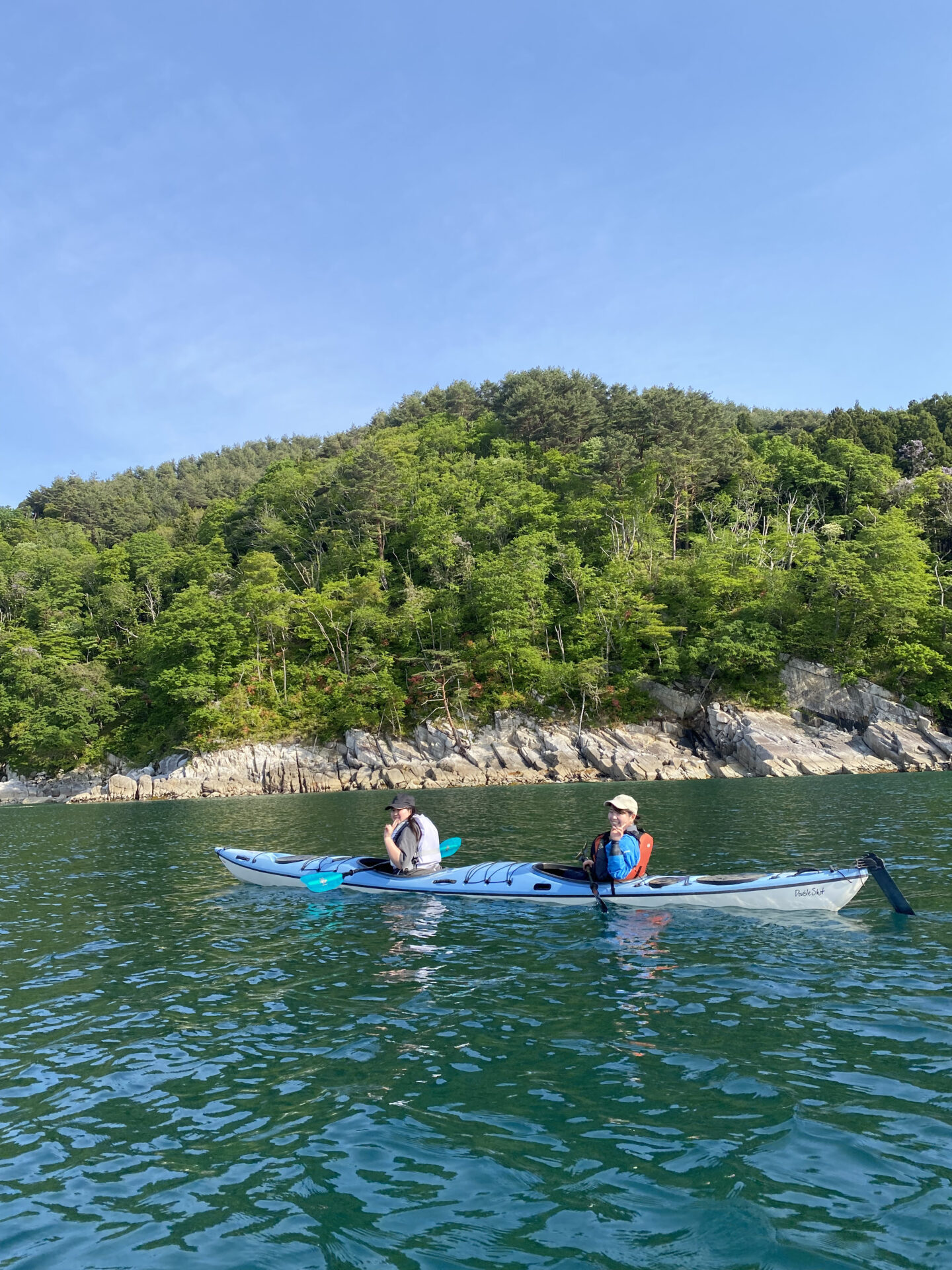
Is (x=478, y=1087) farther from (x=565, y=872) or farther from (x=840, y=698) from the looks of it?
(x=840, y=698)

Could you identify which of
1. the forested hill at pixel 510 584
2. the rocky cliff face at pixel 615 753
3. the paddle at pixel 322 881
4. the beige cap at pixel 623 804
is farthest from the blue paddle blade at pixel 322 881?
the forested hill at pixel 510 584

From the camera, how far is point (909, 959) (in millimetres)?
8789

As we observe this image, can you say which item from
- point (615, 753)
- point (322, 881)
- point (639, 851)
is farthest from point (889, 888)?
point (615, 753)

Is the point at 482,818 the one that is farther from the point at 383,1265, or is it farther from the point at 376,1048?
the point at 383,1265

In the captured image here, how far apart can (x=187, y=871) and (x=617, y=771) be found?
2868 cm

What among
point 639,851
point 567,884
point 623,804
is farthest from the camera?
point 567,884

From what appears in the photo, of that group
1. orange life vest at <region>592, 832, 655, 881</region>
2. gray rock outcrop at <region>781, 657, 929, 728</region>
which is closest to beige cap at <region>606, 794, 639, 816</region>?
orange life vest at <region>592, 832, 655, 881</region>

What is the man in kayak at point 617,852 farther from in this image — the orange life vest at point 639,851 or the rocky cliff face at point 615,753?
the rocky cliff face at point 615,753

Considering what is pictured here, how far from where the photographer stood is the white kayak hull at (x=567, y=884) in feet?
36.9

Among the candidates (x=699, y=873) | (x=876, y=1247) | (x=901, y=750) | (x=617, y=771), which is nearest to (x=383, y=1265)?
(x=876, y=1247)

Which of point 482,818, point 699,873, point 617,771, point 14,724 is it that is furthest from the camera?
point 14,724

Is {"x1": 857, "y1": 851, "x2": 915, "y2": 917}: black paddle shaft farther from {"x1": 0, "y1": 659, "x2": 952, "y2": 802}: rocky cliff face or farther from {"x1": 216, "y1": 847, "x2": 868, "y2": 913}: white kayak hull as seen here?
{"x1": 0, "y1": 659, "x2": 952, "y2": 802}: rocky cliff face

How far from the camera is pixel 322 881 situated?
549 inches

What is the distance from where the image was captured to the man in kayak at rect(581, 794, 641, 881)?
Answer: 11.9 m
